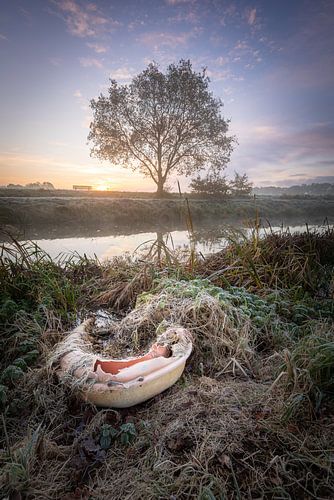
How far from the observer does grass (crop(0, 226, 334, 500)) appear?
1264 millimetres

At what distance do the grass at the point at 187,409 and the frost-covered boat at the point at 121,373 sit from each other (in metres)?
0.09

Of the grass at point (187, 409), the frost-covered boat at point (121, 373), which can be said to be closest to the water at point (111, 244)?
the grass at point (187, 409)

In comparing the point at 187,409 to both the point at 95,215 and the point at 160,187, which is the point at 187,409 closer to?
the point at 95,215

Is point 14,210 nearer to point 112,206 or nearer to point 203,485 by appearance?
point 112,206

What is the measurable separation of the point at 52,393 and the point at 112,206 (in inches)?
419

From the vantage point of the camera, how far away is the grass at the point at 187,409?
126 centimetres

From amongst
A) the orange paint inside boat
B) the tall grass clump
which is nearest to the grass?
the orange paint inside boat

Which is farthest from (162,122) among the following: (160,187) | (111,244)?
(111,244)

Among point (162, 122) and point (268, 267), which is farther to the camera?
point (162, 122)

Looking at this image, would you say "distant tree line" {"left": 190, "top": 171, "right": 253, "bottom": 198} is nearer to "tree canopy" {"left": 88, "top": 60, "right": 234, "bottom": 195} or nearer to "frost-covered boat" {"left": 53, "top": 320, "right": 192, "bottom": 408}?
"tree canopy" {"left": 88, "top": 60, "right": 234, "bottom": 195}

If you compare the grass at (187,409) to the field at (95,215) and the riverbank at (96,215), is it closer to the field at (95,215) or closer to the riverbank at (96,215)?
the riverbank at (96,215)

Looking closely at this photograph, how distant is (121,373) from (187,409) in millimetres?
465

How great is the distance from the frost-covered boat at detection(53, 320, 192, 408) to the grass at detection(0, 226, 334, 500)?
9 cm

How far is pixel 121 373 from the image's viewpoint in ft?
5.81
